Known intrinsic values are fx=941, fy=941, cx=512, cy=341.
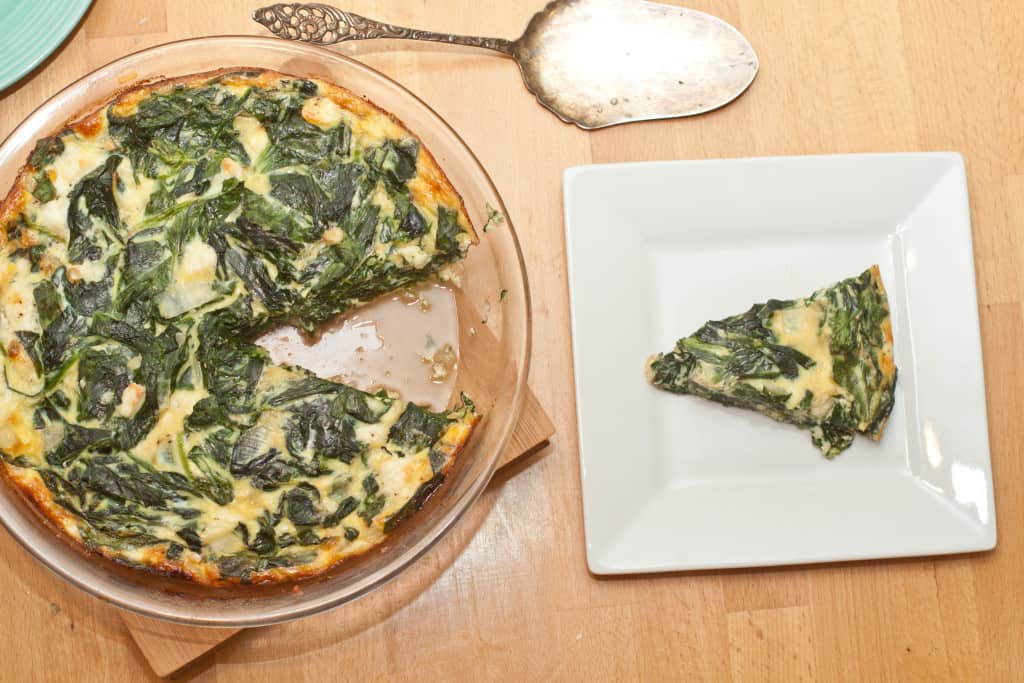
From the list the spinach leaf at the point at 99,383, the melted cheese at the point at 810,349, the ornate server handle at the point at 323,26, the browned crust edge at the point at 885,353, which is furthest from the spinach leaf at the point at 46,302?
the browned crust edge at the point at 885,353

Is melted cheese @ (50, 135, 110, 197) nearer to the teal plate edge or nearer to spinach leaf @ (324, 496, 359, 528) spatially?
the teal plate edge

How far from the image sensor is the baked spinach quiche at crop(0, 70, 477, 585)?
2277mm

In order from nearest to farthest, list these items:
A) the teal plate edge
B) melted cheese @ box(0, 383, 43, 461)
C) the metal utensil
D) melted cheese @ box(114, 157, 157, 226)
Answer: melted cheese @ box(0, 383, 43, 461), melted cheese @ box(114, 157, 157, 226), the teal plate edge, the metal utensil

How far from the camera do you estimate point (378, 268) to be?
2428 mm

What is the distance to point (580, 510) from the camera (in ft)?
8.75

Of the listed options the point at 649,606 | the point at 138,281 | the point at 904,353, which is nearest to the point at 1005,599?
the point at 904,353

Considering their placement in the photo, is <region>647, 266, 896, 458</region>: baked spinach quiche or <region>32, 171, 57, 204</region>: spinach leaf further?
<region>647, 266, 896, 458</region>: baked spinach quiche

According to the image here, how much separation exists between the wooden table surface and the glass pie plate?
0.19 m

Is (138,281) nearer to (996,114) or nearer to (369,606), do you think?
(369,606)

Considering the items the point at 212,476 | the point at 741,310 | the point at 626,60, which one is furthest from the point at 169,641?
the point at 626,60

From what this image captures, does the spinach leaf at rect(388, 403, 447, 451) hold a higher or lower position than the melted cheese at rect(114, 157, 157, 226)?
lower

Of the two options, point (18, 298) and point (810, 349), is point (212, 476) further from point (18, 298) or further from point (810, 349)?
point (810, 349)

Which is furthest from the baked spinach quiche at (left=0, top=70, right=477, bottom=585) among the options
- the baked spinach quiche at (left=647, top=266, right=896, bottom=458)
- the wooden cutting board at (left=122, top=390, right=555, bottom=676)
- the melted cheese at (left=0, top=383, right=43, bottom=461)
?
the baked spinach quiche at (left=647, top=266, right=896, bottom=458)

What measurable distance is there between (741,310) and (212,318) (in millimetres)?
1469
